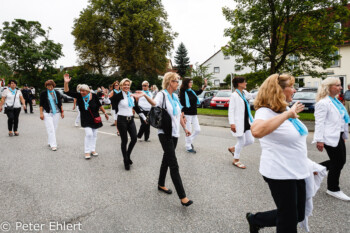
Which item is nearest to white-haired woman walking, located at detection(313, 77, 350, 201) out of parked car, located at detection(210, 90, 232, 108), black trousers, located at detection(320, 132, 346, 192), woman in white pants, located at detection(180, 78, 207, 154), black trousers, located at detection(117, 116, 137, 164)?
black trousers, located at detection(320, 132, 346, 192)

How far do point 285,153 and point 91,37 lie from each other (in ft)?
109

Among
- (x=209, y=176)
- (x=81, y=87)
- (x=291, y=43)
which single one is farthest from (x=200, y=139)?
(x=291, y=43)

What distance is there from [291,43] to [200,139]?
759cm

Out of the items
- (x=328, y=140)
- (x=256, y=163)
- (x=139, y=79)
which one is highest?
(x=139, y=79)

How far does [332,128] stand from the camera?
334 centimetres

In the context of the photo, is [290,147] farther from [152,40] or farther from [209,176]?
[152,40]

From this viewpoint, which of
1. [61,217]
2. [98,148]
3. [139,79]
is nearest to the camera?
[61,217]

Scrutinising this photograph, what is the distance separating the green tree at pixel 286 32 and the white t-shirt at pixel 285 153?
33.2ft

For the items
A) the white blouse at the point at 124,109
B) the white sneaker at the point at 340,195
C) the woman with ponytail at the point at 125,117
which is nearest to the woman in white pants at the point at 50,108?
the woman with ponytail at the point at 125,117

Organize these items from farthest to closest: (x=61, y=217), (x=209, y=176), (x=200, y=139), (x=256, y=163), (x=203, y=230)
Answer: (x=200, y=139), (x=256, y=163), (x=209, y=176), (x=61, y=217), (x=203, y=230)

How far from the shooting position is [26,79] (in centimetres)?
3409

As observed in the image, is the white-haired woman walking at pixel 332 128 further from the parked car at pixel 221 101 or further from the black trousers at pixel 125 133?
the parked car at pixel 221 101

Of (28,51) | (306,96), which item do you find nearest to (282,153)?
(306,96)

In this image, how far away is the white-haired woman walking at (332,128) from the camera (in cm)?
334
